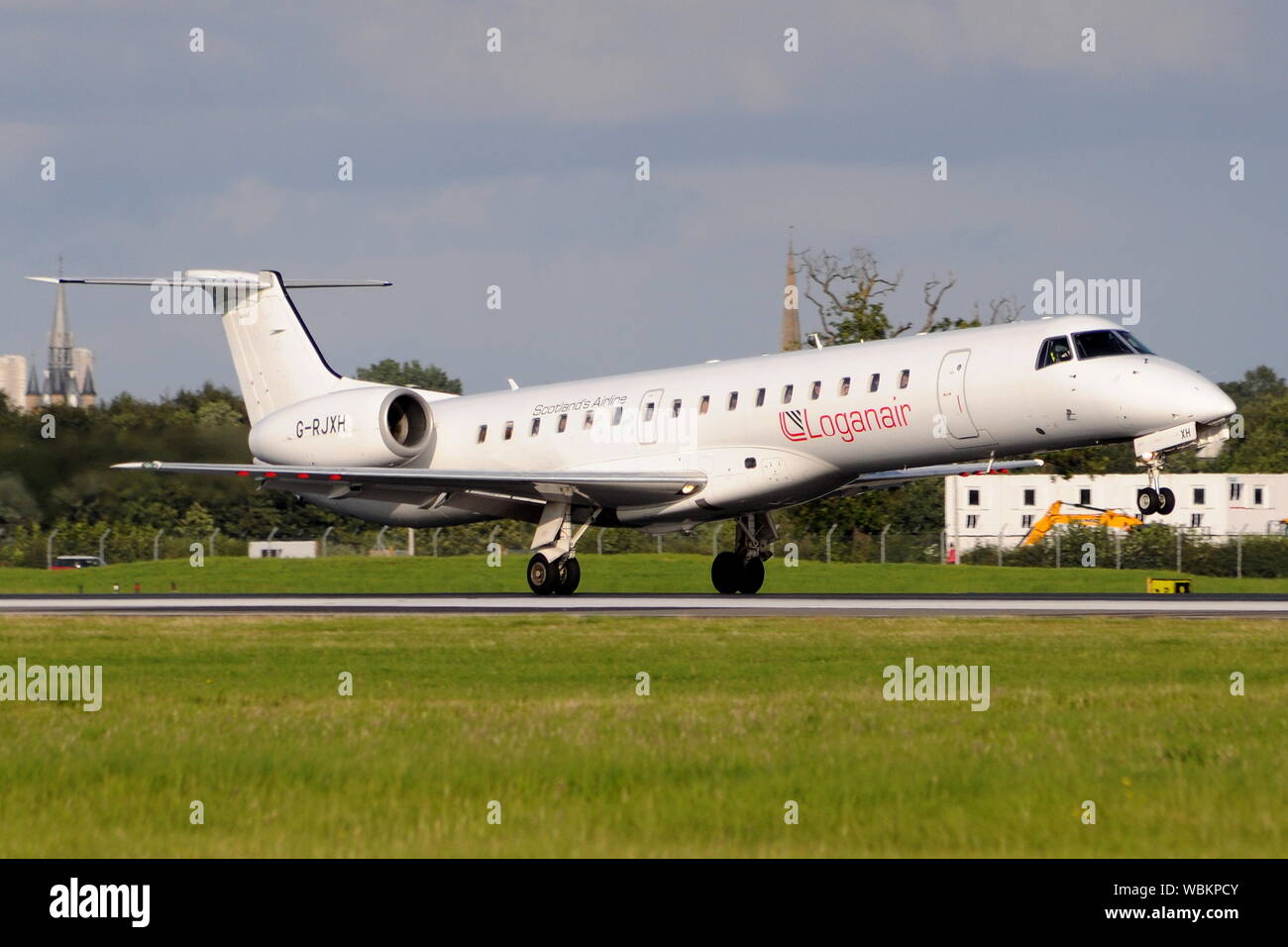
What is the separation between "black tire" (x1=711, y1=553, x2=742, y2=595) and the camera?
32594mm

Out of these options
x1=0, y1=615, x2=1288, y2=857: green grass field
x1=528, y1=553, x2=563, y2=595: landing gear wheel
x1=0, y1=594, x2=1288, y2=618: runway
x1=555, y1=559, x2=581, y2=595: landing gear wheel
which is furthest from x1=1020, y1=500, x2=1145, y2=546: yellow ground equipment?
x1=0, y1=615, x2=1288, y2=857: green grass field

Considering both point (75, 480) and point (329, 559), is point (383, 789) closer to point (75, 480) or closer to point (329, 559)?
point (75, 480)

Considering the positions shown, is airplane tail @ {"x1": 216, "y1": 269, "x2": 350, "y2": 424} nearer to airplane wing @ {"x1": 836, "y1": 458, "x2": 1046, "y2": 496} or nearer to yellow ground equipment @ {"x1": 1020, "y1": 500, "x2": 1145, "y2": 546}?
airplane wing @ {"x1": 836, "y1": 458, "x2": 1046, "y2": 496}

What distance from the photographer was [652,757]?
412 inches

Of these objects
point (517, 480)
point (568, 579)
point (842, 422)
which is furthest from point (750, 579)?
point (842, 422)

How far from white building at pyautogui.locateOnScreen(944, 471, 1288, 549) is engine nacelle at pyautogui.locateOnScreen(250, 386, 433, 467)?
45784 millimetres

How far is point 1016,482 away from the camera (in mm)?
81500

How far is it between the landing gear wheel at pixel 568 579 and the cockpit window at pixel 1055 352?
33.1ft

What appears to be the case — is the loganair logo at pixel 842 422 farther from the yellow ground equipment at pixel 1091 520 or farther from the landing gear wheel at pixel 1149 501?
the yellow ground equipment at pixel 1091 520

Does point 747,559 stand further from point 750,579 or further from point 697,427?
point 697,427

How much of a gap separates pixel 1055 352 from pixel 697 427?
7085 millimetres
